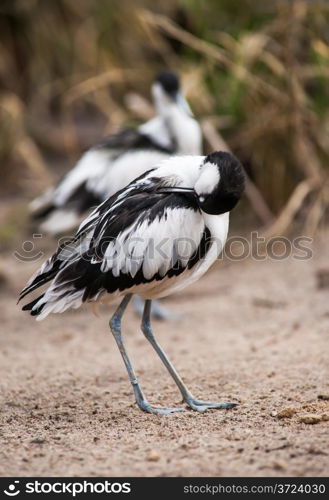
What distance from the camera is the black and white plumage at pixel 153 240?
3438mm

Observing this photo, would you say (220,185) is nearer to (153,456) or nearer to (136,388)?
(136,388)

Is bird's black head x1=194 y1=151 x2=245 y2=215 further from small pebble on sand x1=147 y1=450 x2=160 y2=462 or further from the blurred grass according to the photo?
the blurred grass

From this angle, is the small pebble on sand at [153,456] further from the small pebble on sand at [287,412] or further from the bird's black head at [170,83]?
the bird's black head at [170,83]

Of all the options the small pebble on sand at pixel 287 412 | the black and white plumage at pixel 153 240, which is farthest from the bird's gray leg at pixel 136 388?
the small pebble on sand at pixel 287 412

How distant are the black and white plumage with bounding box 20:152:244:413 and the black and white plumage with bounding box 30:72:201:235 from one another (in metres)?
2.05

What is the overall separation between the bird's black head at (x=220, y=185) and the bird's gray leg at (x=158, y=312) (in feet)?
8.36

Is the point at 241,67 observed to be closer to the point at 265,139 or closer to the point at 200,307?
the point at 265,139

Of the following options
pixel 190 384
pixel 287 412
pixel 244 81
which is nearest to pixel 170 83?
pixel 244 81

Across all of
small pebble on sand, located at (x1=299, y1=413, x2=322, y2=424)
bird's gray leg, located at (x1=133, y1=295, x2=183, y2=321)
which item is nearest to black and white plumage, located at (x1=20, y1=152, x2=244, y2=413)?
small pebble on sand, located at (x1=299, y1=413, x2=322, y2=424)

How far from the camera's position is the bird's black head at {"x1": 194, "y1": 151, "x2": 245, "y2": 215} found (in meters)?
3.38

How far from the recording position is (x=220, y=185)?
3.38 m

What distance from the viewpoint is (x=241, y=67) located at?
6.51m

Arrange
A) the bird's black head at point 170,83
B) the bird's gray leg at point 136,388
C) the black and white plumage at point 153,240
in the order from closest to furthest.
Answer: the black and white plumage at point 153,240, the bird's gray leg at point 136,388, the bird's black head at point 170,83

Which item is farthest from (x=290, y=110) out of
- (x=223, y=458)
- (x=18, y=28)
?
(x=18, y=28)
